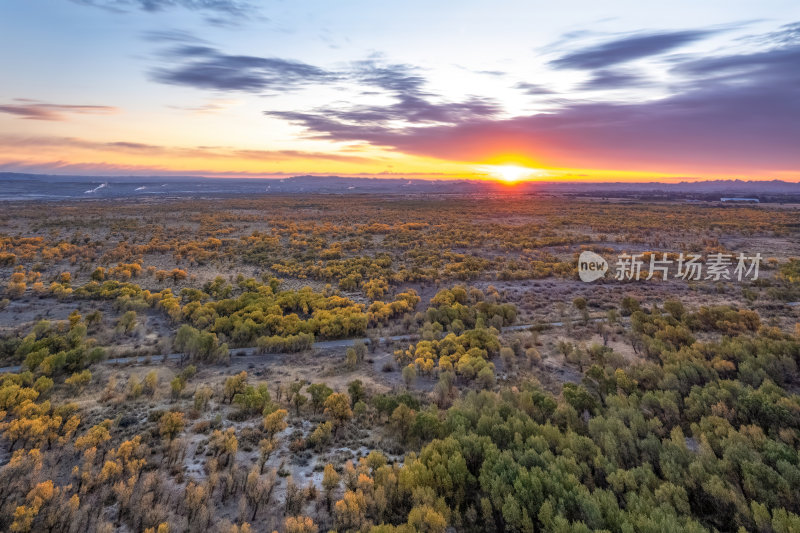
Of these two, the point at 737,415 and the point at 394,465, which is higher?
the point at 737,415

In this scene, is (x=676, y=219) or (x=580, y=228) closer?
(x=580, y=228)

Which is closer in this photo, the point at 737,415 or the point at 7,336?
the point at 737,415

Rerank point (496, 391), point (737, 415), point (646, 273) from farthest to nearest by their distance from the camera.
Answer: point (646, 273), point (496, 391), point (737, 415)

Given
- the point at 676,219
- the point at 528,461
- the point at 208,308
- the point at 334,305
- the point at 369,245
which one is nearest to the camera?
the point at 528,461

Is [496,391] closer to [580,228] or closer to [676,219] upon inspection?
[580,228]

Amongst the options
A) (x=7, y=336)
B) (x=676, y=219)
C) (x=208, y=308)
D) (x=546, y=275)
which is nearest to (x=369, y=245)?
(x=546, y=275)

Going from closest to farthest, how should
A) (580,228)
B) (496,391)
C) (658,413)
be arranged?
(658,413), (496,391), (580,228)

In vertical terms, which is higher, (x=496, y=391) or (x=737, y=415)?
(x=737, y=415)

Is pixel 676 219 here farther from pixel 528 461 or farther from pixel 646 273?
pixel 528 461

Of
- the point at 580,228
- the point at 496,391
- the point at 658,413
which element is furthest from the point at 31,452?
the point at 580,228
